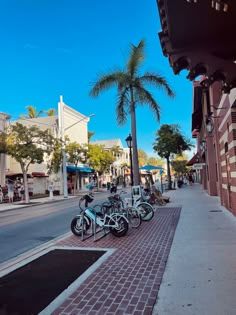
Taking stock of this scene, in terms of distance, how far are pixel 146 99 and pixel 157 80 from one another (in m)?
1.20

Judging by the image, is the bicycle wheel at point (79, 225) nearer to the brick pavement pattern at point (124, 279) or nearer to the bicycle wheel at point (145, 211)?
the brick pavement pattern at point (124, 279)

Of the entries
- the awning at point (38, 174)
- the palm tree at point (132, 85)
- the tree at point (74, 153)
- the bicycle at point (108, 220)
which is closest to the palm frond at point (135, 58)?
the palm tree at point (132, 85)

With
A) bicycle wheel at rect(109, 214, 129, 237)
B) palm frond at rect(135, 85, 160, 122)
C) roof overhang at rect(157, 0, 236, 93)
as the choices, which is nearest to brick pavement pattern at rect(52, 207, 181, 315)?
bicycle wheel at rect(109, 214, 129, 237)

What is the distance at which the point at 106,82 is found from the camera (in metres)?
16.9

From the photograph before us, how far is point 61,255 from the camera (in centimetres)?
733

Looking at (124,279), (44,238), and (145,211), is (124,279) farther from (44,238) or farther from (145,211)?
(145,211)

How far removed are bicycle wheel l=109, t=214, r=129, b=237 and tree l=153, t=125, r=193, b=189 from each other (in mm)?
24487

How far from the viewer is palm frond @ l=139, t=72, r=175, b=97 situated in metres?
16.9

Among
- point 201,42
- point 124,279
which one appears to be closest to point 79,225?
point 124,279

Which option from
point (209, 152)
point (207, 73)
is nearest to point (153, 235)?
point (207, 73)

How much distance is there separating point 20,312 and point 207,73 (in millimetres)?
4192

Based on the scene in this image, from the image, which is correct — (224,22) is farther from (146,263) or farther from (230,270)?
(146,263)

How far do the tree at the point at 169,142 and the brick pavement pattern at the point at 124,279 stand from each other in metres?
24.7

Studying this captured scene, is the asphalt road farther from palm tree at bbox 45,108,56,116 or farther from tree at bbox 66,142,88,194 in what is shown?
palm tree at bbox 45,108,56,116
